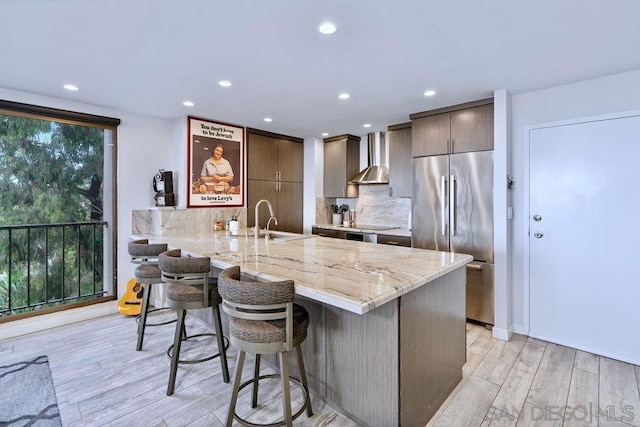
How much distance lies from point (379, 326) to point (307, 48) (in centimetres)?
189

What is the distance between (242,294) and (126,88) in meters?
2.65

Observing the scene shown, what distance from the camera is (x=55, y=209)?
3.39 m

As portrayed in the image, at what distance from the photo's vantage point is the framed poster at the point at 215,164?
4.05 meters

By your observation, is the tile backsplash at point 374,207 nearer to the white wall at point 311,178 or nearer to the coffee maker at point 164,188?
the white wall at point 311,178

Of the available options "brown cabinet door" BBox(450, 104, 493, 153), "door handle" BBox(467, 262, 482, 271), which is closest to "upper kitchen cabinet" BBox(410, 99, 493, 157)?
"brown cabinet door" BBox(450, 104, 493, 153)

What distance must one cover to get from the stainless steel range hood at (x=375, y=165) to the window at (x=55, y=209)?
132 inches

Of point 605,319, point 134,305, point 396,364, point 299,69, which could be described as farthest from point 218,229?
point 605,319

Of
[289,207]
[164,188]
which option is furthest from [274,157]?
[164,188]

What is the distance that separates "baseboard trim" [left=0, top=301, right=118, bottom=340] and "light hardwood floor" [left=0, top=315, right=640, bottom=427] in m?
0.14

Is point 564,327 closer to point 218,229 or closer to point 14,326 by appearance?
point 218,229

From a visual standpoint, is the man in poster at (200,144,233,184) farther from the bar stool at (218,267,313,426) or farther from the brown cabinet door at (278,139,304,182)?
the bar stool at (218,267,313,426)

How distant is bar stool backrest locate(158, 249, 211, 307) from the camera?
2.01m

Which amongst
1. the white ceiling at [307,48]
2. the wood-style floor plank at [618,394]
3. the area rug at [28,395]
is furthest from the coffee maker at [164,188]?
the wood-style floor plank at [618,394]

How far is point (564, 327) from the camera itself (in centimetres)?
288
